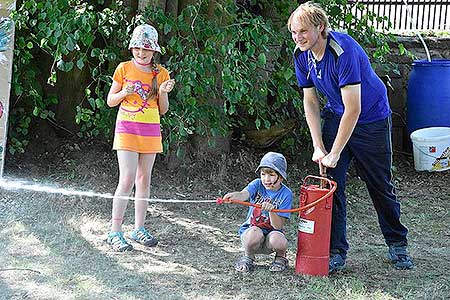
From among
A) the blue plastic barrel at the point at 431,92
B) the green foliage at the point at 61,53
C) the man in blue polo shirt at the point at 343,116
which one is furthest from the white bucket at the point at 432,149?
the green foliage at the point at 61,53

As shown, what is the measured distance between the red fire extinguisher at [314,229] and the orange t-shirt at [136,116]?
1.00 meters

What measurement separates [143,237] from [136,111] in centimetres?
87

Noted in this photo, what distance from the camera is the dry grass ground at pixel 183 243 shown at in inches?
175

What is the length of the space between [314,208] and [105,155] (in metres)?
2.81

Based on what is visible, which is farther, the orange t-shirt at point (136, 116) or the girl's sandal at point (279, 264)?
the orange t-shirt at point (136, 116)

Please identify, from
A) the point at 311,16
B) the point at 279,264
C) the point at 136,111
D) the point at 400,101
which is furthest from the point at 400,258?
the point at 400,101

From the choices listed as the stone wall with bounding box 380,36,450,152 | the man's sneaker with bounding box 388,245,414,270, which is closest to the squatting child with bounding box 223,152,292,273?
the man's sneaker with bounding box 388,245,414,270

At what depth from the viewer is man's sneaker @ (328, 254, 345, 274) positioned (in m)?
4.78

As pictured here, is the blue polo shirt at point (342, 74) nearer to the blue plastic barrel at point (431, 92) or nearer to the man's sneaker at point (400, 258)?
the man's sneaker at point (400, 258)

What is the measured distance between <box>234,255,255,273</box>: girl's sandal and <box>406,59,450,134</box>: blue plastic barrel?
3910mm

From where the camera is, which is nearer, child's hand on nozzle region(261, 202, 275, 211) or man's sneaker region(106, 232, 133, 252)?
child's hand on nozzle region(261, 202, 275, 211)

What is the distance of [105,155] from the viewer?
688 centimetres

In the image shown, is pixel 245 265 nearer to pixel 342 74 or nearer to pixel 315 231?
pixel 315 231

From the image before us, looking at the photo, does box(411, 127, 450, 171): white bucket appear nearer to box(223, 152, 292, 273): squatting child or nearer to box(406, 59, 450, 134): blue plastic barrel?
box(406, 59, 450, 134): blue plastic barrel
